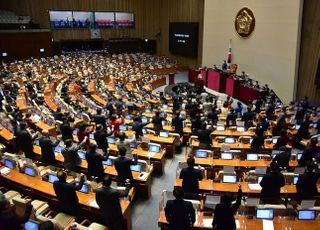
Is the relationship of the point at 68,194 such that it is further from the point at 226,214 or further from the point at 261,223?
the point at 261,223

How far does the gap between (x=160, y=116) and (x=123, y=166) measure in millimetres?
5302

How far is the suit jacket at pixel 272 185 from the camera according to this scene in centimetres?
667

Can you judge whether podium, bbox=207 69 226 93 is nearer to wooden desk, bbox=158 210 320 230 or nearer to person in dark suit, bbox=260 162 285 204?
person in dark suit, bbox=260 162 285 204

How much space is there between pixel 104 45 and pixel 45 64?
1105 centimetres

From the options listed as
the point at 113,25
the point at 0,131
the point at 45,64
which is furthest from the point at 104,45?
the point at 0,131

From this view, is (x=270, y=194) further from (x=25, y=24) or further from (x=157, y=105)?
(x=25, y=24)

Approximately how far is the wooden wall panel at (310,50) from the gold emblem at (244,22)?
4.57 metres

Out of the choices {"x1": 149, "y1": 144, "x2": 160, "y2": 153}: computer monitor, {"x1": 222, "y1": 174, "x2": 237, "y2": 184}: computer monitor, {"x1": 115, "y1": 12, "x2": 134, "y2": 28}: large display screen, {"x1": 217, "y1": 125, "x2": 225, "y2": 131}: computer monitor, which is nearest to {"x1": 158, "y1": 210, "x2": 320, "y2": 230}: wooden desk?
{"x1": 222, "y1": 174, "x2": 237, "y2": 184}: computer monitor

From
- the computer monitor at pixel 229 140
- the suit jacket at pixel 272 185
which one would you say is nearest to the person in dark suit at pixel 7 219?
the suit jacket at pixel 272 185

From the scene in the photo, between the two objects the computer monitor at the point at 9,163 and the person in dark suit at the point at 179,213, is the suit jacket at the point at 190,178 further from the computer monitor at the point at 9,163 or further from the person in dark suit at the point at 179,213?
the computer monitor at the point at 9,163

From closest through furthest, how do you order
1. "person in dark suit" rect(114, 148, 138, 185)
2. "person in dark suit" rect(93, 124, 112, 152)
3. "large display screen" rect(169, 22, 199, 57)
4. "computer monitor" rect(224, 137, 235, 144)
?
1. "person in dark suit" rect(114, 148, 138, 185)
2. "person in dark suit" rect(93, 124, 112, 152)
3. "computer monitor" rect(224, 137, 235, 144)
4. "large display screen" rect(169, 22, 199, 57)

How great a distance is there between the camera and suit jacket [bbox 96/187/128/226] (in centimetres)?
579

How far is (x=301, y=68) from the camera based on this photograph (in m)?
18.1

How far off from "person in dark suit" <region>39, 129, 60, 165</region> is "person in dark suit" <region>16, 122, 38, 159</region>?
0.66m
